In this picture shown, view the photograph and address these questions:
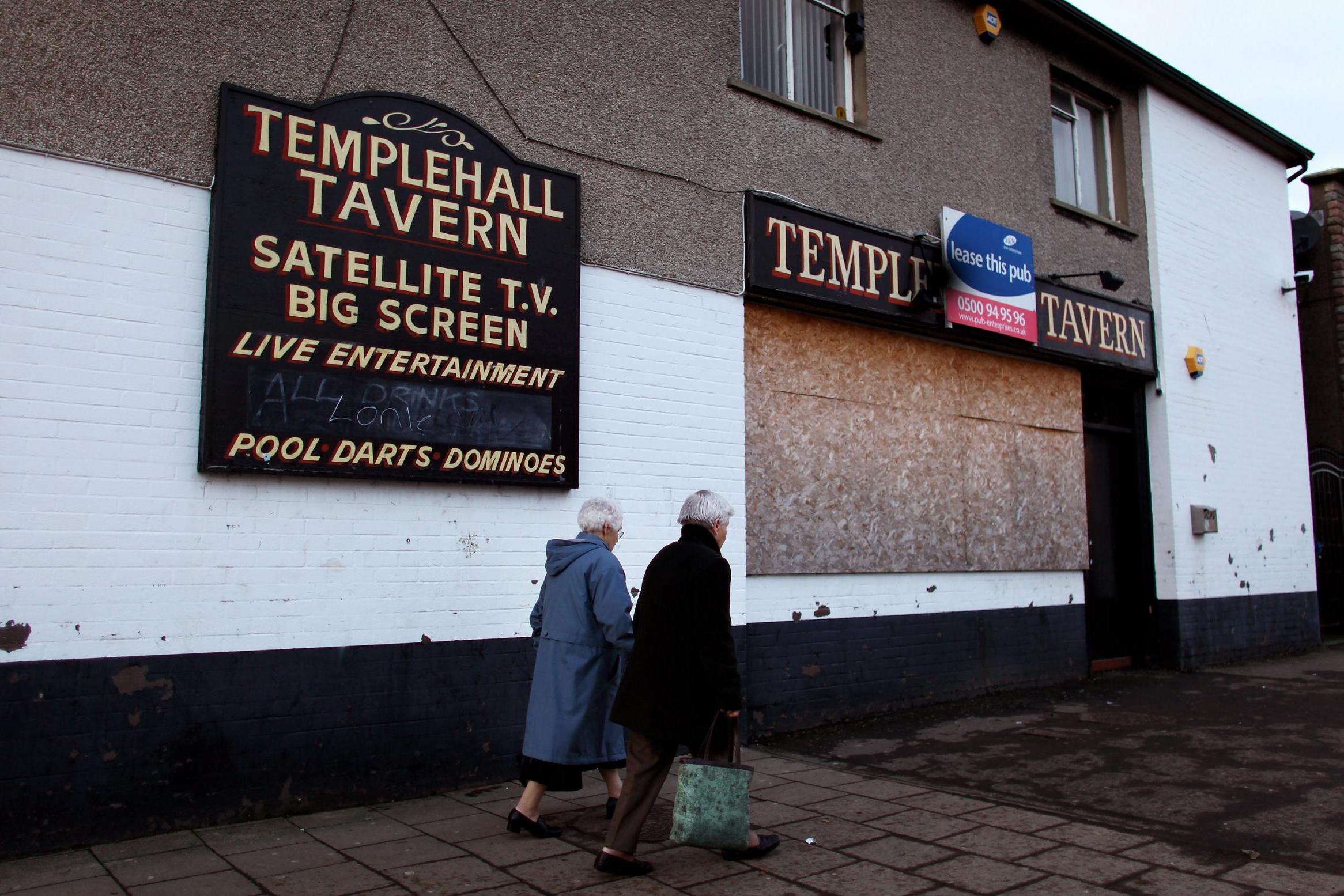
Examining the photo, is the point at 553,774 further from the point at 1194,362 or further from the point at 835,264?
the point at 1194,362

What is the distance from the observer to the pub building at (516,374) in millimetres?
4703

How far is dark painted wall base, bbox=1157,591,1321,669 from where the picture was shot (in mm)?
10172

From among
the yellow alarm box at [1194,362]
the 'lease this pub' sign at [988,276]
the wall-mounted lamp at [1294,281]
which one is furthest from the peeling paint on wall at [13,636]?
the wall-mounted lamp at [1294,281]

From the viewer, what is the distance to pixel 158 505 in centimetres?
482

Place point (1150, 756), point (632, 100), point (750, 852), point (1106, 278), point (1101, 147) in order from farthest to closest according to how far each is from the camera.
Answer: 1. point (1101, 147)
2. point (1106, 278)
3. point (632, 100)
4. point (1150, 756)
5. point (750, 852)

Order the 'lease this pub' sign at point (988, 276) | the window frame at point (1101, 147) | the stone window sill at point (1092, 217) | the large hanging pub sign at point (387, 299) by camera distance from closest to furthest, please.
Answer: the large hanging pub sign at point (387, 299) → the 'lease this pub' sign at point (988, 276) → the stone window sill at point (1092, 217) → the window frame at point (1101, 147)

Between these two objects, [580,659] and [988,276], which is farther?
[988,276]

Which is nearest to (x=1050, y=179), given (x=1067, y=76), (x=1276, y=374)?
(x=1067, y=76)

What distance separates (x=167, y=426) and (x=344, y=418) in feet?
2.77

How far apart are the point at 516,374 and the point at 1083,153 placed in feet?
24.8

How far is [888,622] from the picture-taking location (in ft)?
26.1

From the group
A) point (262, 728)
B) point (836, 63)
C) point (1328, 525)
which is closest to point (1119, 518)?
point (1328, 525)

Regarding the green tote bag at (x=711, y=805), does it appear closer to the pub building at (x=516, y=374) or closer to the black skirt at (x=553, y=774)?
the black skirt at (x=553, y=774)

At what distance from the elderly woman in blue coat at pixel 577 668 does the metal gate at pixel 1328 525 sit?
39.1 ft
